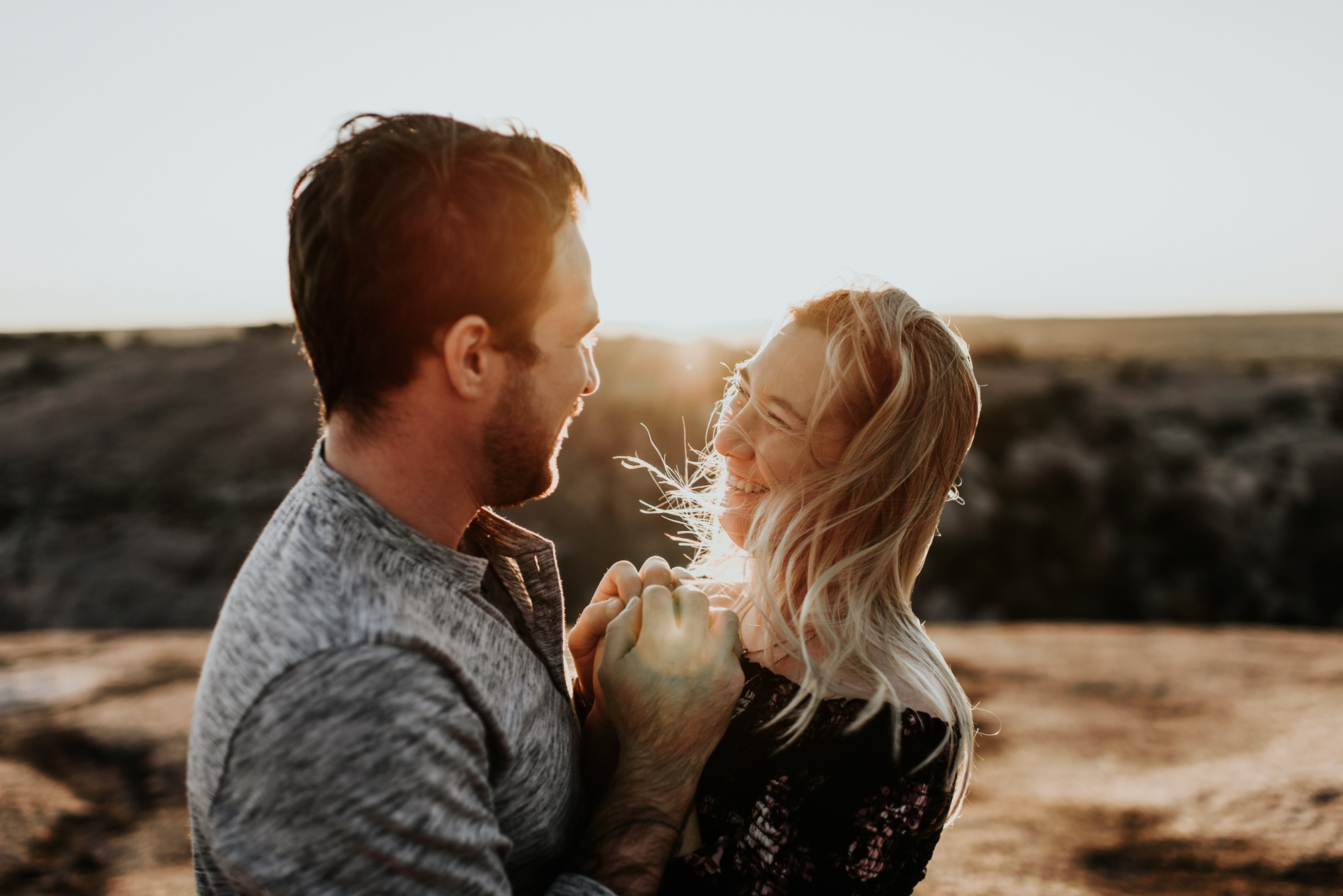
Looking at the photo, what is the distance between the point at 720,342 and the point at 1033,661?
24540 mm

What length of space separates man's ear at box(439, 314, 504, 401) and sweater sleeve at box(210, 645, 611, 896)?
622 mm

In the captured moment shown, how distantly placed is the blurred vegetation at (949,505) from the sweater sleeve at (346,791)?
44.8 feet

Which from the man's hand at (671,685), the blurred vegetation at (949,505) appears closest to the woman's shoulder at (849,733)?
the man's hand at (671,685)

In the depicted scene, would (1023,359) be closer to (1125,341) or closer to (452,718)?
(1125,341)

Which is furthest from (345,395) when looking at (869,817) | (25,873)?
(25,873)

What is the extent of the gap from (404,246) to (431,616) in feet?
2.45

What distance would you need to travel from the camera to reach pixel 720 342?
107 ft

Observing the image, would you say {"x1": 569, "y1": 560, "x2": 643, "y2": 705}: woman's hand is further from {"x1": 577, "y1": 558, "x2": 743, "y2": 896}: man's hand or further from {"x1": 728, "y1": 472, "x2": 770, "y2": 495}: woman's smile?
{"x1": 728, "y1": 472, "x2": 770, "y2": 495}: woman's smile

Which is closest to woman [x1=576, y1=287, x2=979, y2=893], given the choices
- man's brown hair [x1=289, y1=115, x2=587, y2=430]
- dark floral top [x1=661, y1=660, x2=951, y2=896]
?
dark floral top [x1=661, y1=660, x2=951, y2=896]

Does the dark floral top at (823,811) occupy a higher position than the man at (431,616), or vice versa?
the man at (431,616)

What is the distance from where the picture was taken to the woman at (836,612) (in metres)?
1.78

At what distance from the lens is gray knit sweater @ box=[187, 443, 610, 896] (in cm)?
122

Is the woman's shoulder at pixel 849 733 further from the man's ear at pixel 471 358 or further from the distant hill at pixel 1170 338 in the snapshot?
the distant hill at pixel 1170 338

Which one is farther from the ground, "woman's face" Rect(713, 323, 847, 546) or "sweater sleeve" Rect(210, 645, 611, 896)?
"woman's face" Rect(713, 323, 847, 546)
